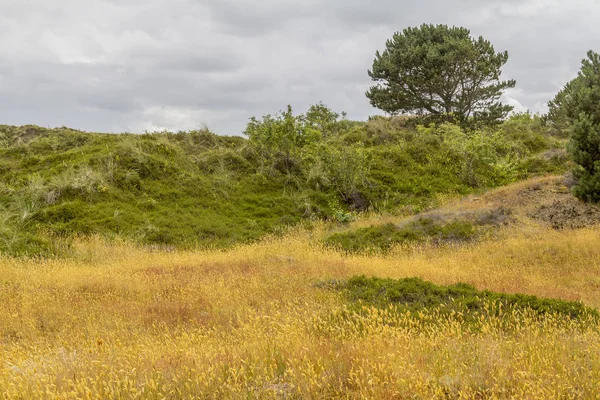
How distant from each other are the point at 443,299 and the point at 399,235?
23.6 ft

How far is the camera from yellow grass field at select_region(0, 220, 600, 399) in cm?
391

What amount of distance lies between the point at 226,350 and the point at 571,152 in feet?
47.0

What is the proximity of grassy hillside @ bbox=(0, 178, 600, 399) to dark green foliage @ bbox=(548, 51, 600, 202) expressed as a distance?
215 cm

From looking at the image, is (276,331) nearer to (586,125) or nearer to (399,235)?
(399,235)

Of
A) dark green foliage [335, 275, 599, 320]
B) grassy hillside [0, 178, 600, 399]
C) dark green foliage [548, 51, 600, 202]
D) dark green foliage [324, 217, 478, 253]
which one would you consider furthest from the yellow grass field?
dark green foliage [548, 51, 600, 202]

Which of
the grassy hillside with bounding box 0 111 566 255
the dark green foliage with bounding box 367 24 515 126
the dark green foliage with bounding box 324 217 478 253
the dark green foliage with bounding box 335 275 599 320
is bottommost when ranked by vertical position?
the dark green foliage with bounding box 335 275 599 320

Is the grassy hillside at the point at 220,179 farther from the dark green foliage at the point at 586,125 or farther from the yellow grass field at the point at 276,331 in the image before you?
the dark green foliage at the point at 586,125

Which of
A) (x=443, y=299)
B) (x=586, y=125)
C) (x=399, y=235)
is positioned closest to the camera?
(x=443, y=299)

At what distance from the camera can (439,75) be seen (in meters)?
29.3

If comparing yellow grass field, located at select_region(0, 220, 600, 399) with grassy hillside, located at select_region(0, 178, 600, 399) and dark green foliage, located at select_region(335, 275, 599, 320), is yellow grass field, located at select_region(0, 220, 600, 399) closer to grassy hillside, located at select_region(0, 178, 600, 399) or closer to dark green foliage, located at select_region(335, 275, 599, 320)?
grassy hillside, located at select_region(0, 178, 600, 399)

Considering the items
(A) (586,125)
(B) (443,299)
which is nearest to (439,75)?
(A) (586,125)

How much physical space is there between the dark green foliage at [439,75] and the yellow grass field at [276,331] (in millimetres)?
18900

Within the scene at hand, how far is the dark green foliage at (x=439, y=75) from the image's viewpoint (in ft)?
95.5

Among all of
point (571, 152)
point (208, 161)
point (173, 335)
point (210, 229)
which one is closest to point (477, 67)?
point (571, 152)
